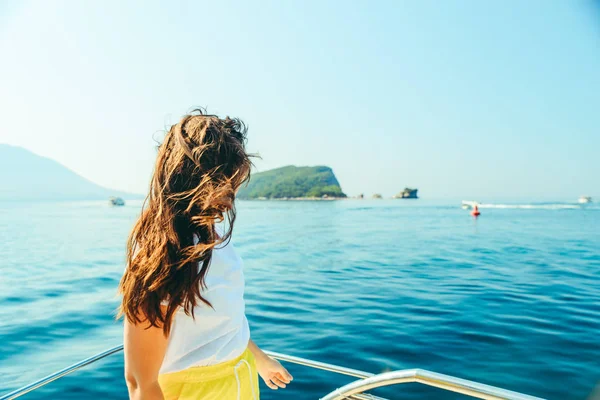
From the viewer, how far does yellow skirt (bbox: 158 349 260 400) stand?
124 cm

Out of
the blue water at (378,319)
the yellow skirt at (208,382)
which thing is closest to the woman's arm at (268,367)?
the yellow skirt at (208,382)

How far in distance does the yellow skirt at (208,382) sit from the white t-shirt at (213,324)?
0.03 meters

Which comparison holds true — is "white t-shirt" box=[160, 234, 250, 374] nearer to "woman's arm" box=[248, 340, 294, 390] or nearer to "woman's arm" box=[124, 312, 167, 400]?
"woman's arm" box=[124, 312, 167, 400]

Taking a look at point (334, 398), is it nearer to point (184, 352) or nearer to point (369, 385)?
point (369, 385)

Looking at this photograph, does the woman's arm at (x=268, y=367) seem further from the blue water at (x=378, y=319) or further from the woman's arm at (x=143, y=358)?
the blue water at (x=378, y=319)

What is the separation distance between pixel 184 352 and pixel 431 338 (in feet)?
20.9

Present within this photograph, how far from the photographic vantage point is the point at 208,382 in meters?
1.28

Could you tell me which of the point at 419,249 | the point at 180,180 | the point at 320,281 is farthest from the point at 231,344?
the point at 419,249

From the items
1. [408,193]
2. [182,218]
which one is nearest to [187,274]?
[182,218]

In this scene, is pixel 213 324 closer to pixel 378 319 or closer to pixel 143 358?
pixel 143 358

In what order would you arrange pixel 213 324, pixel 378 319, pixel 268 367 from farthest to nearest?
1. pixel 378 319
2. pixel 268 367
3. pixel 213 324

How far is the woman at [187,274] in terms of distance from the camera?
1.11 metres

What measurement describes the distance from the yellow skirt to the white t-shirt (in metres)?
0.03

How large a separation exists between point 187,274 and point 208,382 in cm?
39
